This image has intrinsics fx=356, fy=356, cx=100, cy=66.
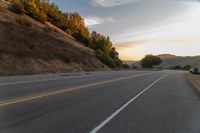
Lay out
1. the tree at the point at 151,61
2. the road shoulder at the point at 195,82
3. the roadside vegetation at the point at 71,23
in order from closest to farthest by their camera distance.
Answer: the road shoulder at the point at 195,82, the roadside vegetation at the point at 71,23, the tree at the point at 151,61

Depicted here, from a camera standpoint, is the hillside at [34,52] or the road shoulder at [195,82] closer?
the road shoulder at [195,82]

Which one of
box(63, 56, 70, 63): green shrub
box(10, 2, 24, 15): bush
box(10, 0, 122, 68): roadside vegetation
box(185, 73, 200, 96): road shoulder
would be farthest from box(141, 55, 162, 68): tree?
box(185, 73, 200, 96): road shoulder

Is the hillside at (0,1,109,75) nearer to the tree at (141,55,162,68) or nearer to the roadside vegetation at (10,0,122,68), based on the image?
the roadside vegetation at (10,0,122,68)

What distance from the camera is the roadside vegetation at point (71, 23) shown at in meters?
92.1

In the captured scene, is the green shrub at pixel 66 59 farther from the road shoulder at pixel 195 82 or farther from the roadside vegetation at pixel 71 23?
the road shoulder at pixel 195 82

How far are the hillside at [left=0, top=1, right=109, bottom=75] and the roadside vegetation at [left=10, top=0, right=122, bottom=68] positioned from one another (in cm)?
716

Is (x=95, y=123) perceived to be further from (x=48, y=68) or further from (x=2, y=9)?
(x=2, y=9)

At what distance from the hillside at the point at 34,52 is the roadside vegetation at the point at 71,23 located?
716 cm

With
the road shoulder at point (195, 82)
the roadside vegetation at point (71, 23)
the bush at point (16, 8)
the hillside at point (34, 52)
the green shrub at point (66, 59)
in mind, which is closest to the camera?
the road shoulder at point (195, 82)

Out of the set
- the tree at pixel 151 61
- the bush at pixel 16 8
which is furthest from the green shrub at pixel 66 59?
the tree at pixel 151 61

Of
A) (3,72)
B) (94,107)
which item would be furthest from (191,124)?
(3,72)

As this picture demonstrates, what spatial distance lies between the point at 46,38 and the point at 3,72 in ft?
106

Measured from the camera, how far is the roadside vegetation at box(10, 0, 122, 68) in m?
92.1

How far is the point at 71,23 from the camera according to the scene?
124 metres
